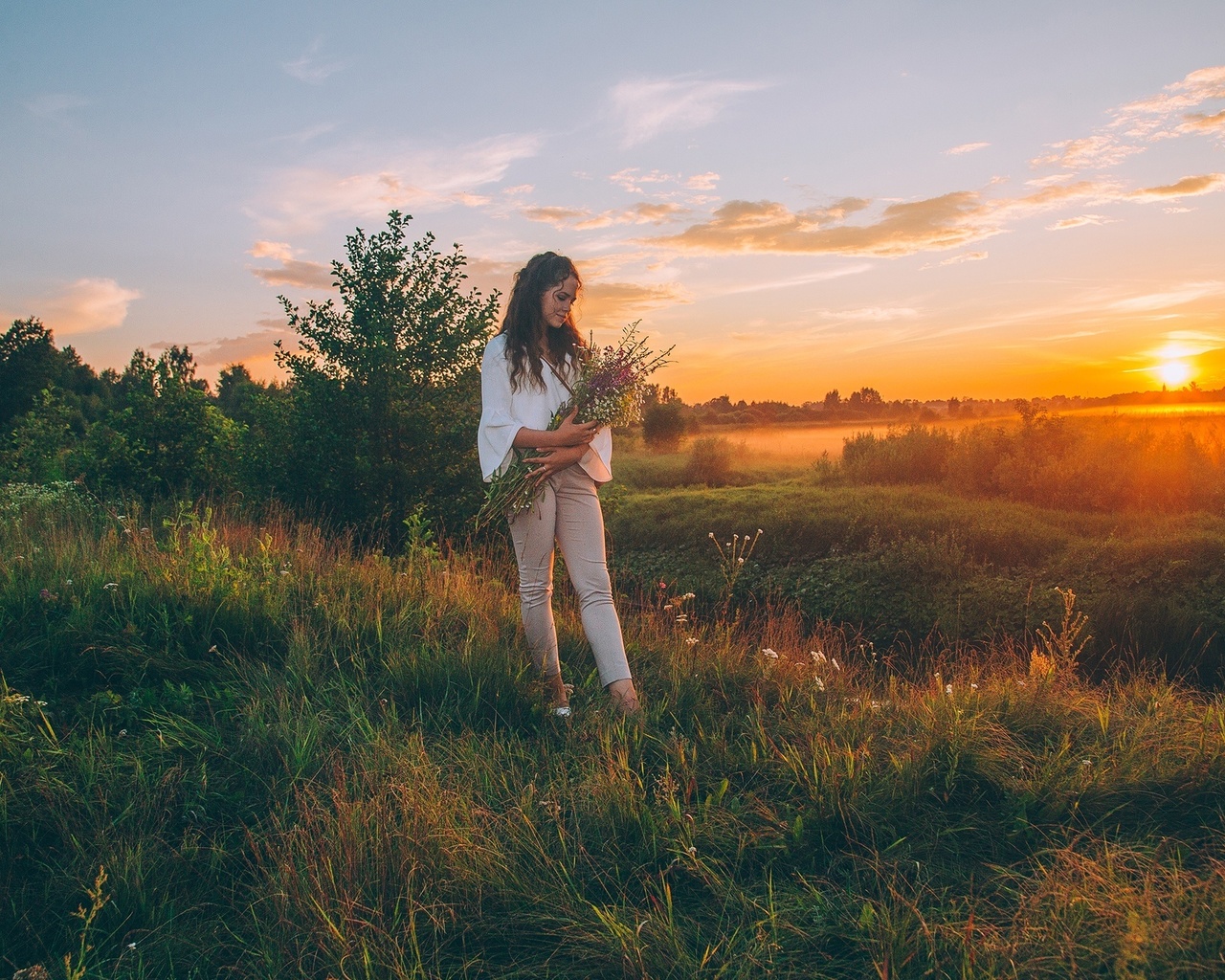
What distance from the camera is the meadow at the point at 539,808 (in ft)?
7.96

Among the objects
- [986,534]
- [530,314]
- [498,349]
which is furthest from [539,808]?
[986,534]

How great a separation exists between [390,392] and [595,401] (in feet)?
20.2

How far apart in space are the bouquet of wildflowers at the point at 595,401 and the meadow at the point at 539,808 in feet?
2.93

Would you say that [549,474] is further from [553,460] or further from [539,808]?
[539,808]

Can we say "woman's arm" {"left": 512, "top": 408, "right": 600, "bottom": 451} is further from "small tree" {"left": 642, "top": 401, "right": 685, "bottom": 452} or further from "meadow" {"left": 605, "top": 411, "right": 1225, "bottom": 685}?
"small tree" {"left": 642, "top": 401, "right": 685, "bottom": 452}

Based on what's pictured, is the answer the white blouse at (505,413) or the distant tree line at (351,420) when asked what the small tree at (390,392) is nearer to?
the distant tree line at (351,420)

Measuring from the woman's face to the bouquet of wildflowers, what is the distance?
0.28 metres

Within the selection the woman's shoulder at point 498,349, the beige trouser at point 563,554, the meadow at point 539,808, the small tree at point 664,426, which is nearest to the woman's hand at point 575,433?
the beige trouser at point 563,554

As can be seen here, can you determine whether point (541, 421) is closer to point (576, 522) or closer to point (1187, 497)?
point (576, 522)

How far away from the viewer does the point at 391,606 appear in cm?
520

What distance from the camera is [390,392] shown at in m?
9.79

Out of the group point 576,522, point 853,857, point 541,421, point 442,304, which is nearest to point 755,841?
point 853,857

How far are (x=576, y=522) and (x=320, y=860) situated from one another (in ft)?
6.67

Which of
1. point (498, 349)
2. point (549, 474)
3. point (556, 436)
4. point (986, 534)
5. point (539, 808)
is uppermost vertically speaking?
point (498, 349)
